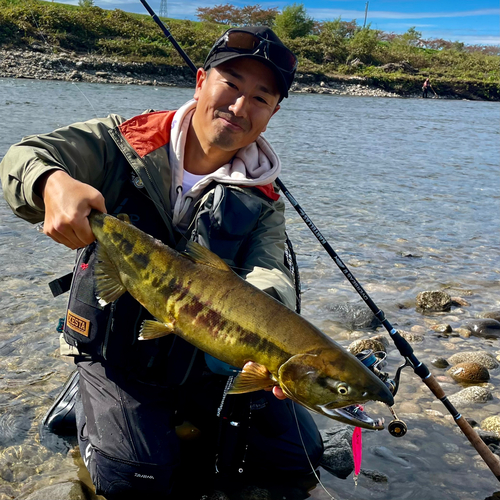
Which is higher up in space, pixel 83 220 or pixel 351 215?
pixel 83 220

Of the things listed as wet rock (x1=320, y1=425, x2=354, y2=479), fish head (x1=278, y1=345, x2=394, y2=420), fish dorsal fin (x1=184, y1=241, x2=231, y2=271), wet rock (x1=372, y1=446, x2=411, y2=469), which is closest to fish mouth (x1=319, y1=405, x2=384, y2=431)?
fish head (x1=278, y1=345, x2=394, y2=420)

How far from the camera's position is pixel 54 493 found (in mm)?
3104

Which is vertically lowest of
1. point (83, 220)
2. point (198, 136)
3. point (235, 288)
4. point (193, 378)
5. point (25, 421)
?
point (25, 421)

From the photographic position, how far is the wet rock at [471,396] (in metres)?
4.28

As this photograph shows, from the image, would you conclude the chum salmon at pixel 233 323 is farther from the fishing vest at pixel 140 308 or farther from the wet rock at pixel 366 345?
the wet rock at pixel 366 345

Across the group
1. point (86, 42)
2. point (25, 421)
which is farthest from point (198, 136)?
point (86, 42)

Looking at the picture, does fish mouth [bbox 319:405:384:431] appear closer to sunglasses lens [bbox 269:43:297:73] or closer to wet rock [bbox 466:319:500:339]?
sunglasses lens [bbox 269:43:297:73]

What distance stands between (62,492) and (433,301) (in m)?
4.38

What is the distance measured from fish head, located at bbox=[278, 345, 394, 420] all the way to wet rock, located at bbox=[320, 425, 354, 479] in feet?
5.04

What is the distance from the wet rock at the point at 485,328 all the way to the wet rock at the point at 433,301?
1.29ft

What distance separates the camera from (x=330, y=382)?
7.16 feet

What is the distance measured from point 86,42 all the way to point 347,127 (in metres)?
33.6

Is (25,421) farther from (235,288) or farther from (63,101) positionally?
(63,101)


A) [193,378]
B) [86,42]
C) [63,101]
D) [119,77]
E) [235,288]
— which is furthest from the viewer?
[86,42]
